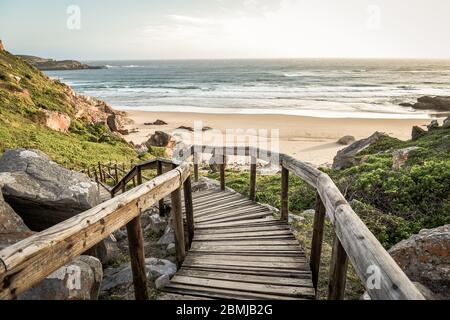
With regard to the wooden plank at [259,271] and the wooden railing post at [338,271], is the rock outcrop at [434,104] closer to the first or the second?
the wooden plank at [259,271]

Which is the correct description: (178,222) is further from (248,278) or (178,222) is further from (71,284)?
(71,284)

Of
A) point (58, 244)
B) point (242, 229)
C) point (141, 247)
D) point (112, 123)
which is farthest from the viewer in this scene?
point (112, 123)

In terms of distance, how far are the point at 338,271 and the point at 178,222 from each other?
6.73 feet

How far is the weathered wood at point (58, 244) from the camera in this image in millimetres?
1712

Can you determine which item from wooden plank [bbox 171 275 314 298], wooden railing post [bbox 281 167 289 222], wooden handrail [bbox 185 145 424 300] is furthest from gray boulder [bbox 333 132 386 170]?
wooden plank [bbox 171 275 314 298]

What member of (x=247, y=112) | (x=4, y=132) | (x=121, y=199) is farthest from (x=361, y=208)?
(x=247, y=112)

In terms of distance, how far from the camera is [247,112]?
35562 mm

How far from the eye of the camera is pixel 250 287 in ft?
11.7

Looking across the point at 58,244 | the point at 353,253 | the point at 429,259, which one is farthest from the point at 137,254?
the point at 429,259

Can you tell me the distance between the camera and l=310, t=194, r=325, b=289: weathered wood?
11.8ft

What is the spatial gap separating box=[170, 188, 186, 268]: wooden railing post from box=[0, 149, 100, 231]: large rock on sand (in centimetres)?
141

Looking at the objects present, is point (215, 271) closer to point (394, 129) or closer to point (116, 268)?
point (116, 268)
